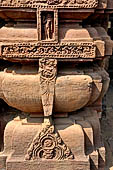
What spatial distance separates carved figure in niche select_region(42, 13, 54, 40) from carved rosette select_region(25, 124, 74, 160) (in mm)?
1121

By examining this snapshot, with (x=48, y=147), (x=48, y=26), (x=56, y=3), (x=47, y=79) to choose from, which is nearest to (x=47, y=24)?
(x=48, y=26)

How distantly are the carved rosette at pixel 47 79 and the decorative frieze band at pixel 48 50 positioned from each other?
0.08m

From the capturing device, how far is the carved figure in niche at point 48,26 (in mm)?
2521

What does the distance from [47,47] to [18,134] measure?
3.85 feet

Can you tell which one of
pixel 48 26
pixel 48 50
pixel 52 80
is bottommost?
pixel 52 80

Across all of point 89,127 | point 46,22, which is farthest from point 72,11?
point 89,127

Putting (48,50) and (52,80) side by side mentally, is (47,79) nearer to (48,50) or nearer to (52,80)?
(52,80)

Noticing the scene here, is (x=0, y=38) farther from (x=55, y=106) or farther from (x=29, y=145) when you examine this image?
(x=29, y=145)

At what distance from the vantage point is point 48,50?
259cm

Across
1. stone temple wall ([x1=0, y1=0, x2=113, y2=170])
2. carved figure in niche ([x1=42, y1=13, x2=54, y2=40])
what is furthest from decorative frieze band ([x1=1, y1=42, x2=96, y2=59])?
carved figure in niche ([x1=42, y1=13, x2=54, y2=40])

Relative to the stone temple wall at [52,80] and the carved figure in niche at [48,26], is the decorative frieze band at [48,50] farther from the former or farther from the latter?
the carved figure in niche at [48,26]

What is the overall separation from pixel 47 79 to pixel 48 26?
2.04ft

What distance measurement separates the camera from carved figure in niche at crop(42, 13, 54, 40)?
99.3 inches

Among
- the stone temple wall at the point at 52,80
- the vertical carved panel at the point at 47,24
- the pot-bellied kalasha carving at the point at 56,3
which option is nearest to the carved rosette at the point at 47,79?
the stone temple wall at the point at 52,80
